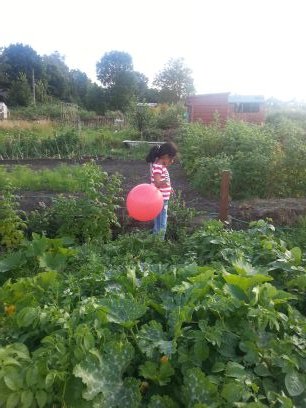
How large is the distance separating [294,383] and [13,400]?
1.25 metres

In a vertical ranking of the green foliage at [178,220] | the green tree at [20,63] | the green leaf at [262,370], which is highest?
the green tree at [20,63]

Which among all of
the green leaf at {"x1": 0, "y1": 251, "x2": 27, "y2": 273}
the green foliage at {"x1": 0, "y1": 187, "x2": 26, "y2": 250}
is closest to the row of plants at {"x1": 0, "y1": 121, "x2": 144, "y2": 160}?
the green foliage at {"x1": 0, "y1": 187, "x2": 26, "y2": 250}

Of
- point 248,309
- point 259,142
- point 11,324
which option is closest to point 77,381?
A: point 11,324

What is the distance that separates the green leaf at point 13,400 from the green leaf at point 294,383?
1.20m

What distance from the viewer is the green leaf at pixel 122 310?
2104 mm

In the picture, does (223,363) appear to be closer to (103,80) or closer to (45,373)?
(45,373)

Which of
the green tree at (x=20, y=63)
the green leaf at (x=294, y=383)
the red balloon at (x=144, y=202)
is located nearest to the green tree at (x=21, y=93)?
the green tree at (x=20, y=63)

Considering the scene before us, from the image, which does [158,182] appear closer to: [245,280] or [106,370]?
[245,280]

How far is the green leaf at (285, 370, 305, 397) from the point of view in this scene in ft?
6.20

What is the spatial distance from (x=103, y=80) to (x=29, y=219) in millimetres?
51664

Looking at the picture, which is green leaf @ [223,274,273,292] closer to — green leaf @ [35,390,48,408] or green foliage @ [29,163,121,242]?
green leaf @ [35,390,48,408]

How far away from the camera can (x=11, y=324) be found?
7.48 feet

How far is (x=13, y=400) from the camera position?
66.4 inches

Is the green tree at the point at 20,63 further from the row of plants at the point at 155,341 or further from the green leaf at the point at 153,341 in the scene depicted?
the green leaf at the point at 153,341
